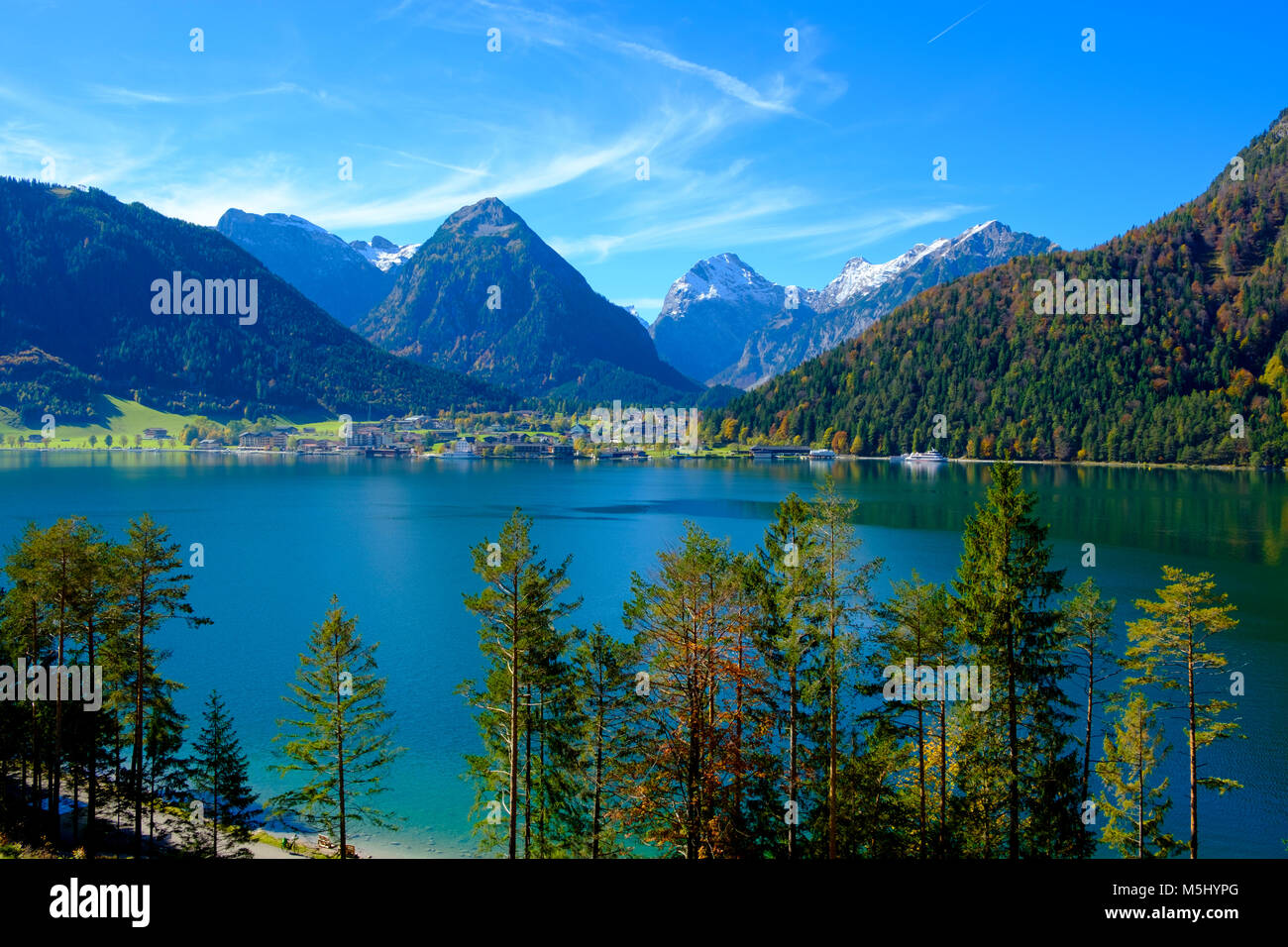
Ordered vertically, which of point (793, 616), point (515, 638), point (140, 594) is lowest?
point (515, 638)

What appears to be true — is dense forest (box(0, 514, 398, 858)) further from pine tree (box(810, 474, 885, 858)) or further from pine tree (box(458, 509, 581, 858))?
pine tree (box(810, 474, 885, 858))

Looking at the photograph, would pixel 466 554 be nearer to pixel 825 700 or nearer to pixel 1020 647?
pixel 825 700

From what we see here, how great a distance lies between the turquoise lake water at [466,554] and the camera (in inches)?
1374

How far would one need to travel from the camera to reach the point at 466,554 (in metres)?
84.1

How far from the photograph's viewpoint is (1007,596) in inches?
Result: 969

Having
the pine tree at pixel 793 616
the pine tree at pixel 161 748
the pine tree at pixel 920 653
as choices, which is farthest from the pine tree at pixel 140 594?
the pine tree at pixel 920 653

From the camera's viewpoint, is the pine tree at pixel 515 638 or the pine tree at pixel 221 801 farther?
the pine tree at pixel 221 801

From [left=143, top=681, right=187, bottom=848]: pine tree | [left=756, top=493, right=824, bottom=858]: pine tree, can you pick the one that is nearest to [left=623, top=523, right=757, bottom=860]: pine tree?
[left=756, top=493, right=824, bottom=858]: pine tree

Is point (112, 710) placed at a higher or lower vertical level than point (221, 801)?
higher

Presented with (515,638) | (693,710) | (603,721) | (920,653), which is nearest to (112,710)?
(515,638)

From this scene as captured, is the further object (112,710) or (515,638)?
(112,710)

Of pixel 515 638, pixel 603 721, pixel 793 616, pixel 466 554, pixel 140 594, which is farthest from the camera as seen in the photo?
pixel 466 554

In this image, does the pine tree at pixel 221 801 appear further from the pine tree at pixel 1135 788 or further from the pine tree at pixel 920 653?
the pine tree at pixel 1135 788

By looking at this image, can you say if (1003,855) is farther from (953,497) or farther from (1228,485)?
(1228,485)
